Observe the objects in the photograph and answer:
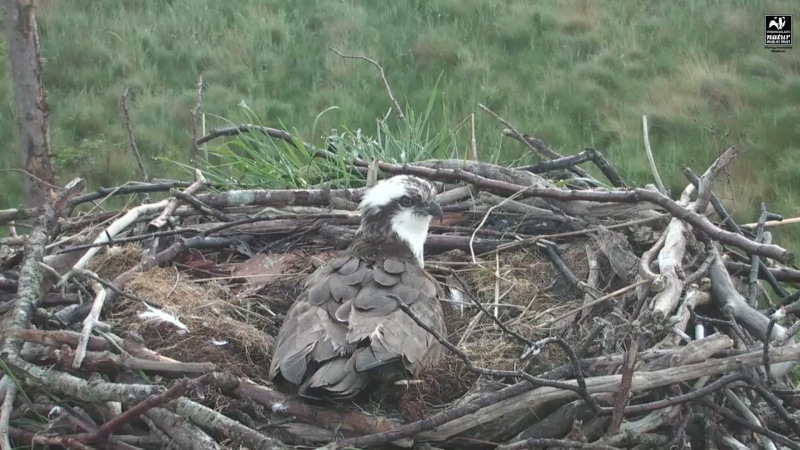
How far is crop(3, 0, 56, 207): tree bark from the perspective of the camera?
17.5 ft

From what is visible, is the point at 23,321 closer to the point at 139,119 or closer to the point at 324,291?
the point at 324,291

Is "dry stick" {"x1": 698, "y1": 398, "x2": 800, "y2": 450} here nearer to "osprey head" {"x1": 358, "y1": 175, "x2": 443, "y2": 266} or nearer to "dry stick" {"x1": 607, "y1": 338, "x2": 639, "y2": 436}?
"dry stick" {"x1": 607, "y1": 338, "x2": 639, "y2": 436}

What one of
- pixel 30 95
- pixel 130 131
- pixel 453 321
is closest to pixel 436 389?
pixel 453 321

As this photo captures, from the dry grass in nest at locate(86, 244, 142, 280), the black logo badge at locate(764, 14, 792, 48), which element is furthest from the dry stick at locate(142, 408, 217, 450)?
the black logo badge at locate(764, 14, 792, 48)

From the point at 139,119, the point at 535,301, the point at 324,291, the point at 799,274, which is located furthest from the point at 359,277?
the point at 139,119

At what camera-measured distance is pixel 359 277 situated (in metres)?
4.07

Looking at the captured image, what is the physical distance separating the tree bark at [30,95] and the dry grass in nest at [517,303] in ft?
8.49

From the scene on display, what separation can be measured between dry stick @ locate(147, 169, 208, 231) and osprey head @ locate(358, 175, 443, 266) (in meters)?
0.89

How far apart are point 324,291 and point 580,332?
1.10m

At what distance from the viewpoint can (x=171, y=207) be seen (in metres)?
4.66

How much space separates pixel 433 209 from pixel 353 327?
3.65 feet

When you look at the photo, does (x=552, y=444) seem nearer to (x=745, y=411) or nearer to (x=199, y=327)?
(x=745, y=411)

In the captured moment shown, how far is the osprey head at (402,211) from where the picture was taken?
4582 mm

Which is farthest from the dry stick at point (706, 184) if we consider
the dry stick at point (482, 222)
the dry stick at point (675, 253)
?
the dry stick at point (482, 222)
